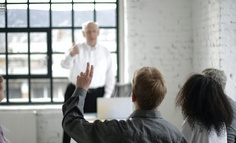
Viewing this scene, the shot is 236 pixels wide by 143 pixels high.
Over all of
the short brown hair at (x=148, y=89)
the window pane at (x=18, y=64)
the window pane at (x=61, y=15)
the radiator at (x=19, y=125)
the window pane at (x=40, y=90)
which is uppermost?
the window pane at (x=61, y=15)

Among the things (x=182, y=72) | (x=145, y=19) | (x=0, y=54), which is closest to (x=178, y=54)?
(x=182, y=72)

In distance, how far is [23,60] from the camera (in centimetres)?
604

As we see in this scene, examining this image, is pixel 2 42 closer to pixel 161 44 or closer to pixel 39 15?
pixel 39 15

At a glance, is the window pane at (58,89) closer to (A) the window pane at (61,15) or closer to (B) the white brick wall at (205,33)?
→ (A) the window pane at (61,15)

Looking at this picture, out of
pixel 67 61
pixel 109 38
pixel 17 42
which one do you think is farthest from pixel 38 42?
pixel 67 61

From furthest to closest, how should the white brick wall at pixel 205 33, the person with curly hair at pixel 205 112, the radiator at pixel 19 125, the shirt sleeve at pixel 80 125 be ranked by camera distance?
the radiator at pixel 19 125, the white brick wall at pixel 205 33, the person with curly hair at pixel 205 112, the shirt sleeve at pixel 80 125

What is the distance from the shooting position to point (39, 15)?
598 centimetres

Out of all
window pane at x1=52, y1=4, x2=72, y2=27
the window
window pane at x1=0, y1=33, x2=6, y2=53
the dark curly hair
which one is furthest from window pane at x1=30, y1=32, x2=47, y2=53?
the dark curly hair

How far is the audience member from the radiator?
4055 mm

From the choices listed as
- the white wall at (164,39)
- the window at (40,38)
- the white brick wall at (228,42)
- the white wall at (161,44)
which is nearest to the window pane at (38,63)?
the window at (40,38)

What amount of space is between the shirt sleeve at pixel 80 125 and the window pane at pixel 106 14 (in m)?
4.43

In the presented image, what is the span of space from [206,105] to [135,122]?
0.68m

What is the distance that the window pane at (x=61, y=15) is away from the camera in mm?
5980

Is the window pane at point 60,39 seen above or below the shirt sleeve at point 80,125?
above
